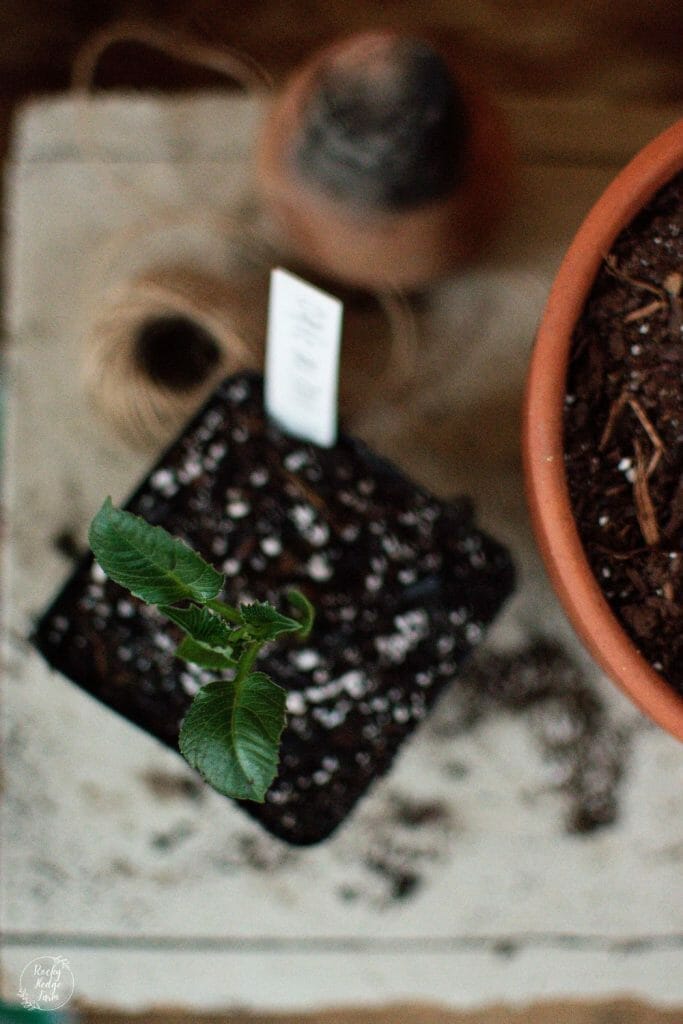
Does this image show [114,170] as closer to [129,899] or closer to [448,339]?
[448,339]

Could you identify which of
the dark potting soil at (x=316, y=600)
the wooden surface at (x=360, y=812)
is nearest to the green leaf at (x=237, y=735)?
the dark potting soil at (x=316, y=600)

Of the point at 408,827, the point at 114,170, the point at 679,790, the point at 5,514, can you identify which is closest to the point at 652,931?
the point at 679,790

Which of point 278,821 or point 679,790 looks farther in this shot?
point 679,790

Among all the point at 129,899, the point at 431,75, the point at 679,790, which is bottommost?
the point at 129,899

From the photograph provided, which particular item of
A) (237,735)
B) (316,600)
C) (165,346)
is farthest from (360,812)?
(165,346)

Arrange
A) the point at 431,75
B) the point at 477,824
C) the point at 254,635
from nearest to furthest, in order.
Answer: the point at 254,635 < the point at 431,75 < the point at 477,824

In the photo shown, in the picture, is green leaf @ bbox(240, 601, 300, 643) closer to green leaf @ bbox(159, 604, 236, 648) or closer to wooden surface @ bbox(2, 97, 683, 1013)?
green leaf @ bbox(159, 604, 236, 648)

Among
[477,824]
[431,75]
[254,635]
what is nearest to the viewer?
[254,635]

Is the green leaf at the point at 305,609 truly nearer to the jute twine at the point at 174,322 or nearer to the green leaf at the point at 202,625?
the green leaf at the point at 202,625
